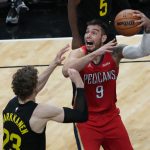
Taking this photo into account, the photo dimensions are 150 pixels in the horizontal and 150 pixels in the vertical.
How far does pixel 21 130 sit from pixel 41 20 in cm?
553

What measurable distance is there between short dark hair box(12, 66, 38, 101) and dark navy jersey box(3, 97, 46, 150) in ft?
0.28

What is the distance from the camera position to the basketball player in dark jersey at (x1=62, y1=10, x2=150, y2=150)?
180 inches

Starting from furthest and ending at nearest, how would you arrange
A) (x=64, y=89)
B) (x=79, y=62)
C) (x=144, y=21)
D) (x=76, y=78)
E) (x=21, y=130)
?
(x=64, y=89) < (x=144, y=21) < (x=79, y=62) < (x=76, y=78) < (x=21, y=130)

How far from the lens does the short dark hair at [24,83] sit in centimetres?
388

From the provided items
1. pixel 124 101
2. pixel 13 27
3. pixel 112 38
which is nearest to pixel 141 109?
pixel 124 101

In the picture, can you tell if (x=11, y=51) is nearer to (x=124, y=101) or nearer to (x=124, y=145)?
(x=124, y=101)

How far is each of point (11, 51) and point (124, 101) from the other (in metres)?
2.18

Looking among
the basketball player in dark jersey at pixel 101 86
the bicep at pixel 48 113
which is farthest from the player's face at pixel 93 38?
the bicep at pixel 48 113

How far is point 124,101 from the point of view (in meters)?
6.50

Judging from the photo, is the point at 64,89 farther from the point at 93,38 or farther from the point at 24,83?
the point at 24,83

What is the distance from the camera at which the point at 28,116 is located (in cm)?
386

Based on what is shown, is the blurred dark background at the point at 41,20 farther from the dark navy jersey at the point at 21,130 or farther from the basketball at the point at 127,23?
the dark navy jersey at the point at 21,130

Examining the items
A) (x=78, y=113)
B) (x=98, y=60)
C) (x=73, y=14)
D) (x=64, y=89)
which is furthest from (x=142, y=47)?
(x=64, y=89)

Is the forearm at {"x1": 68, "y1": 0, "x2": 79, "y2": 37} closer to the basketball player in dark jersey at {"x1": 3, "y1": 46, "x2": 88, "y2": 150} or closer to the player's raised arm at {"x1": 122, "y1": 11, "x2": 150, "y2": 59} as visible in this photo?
the player's raised arm at {"x1": 122, "y1": 11, "x2": 150, "y2": 59}
